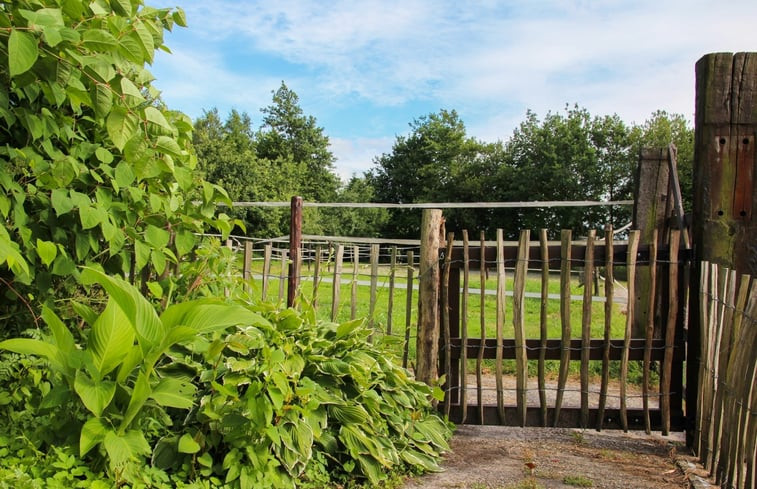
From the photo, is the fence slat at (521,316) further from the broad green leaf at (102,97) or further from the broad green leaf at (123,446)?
the broad green leaf at (102,97)

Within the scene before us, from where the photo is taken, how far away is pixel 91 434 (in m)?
2.31

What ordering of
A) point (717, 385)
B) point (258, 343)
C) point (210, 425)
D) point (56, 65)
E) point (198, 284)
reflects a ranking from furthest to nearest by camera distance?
point (198, 284) < point (717, 385) < point (258, 343) < point (210, 425) < point (56, 65)

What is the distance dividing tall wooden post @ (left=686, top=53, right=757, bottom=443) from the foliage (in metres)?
3.10

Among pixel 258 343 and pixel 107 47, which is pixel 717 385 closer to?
pixel 258 343

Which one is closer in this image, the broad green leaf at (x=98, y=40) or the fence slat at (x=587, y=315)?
the broad green leaf at (x=98, y=40)

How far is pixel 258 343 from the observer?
299cm

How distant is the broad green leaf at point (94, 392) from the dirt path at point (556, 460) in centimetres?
161

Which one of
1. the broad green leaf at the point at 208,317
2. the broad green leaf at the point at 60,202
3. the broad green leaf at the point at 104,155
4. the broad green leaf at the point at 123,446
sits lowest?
the broad green leaf at the point at 123,446

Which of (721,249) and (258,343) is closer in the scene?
(258,343)

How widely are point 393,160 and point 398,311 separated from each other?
29760mm

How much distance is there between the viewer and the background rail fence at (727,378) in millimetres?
2748

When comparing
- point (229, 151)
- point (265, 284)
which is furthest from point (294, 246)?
point (229, 151)

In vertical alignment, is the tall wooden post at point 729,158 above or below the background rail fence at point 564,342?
above

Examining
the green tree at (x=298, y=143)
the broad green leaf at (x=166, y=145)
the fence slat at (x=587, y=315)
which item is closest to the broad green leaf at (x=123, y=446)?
the broad green leaf at (x=166, y=145)
